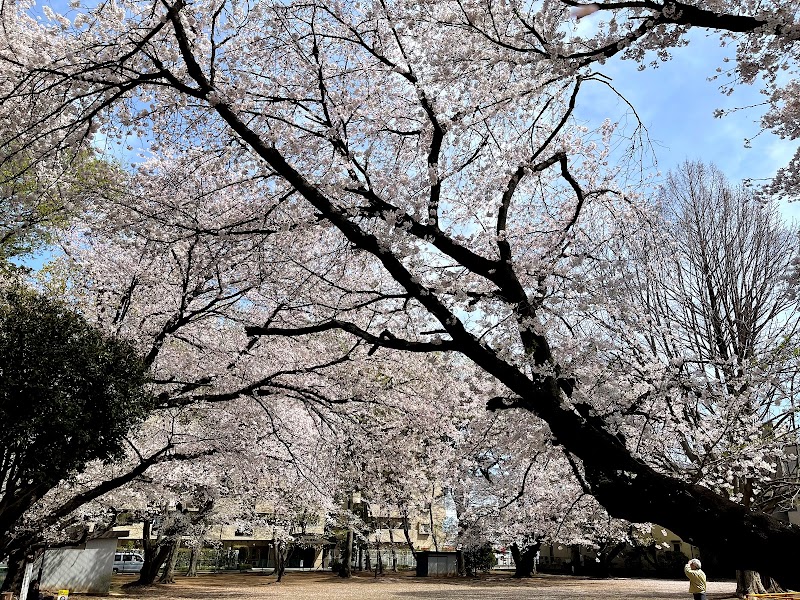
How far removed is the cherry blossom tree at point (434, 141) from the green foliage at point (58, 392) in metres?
1.08

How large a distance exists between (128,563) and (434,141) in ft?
129

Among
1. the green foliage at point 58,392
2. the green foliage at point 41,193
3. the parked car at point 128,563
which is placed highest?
the green foliage at point 41,193

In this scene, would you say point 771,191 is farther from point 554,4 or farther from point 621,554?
point 621,554

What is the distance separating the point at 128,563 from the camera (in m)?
35.8

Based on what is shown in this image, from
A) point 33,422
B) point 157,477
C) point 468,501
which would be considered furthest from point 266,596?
point 33,422

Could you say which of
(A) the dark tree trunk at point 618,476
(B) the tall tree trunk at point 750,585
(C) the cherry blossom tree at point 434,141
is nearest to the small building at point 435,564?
(B) the tall tree trunk at point 750,585

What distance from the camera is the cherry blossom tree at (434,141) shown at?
13.8 feet

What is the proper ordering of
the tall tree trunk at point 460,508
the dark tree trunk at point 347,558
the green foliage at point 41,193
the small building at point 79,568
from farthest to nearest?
1. the dark tree trunk at point 347,558
2. the tall tree trunk at point 460,508
3. the small building at point 79,568
4. the green foliage at point 41,193

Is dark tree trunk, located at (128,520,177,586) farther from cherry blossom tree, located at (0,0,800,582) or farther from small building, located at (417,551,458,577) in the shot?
cherry blossom tree, located at (0,0,800,582)

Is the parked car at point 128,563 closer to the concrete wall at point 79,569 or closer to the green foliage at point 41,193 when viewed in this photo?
the concrete wall at point 79,569

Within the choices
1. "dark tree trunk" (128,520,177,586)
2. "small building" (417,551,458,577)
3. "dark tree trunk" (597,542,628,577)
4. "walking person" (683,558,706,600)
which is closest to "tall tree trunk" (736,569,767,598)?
"walking person" (683,558,706,600)

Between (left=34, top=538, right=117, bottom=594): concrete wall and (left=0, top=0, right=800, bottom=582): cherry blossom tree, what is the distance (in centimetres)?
1574

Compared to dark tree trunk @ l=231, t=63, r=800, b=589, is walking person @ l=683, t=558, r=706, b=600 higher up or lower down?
lower down

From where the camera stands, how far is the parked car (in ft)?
115
